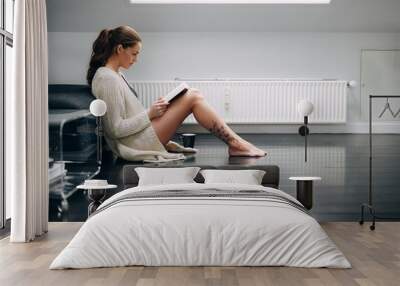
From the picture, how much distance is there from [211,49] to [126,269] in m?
3.72

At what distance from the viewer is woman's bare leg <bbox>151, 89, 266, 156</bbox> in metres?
7.33

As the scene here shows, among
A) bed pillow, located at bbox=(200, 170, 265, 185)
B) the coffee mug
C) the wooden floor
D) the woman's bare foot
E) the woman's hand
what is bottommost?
the wooden floor

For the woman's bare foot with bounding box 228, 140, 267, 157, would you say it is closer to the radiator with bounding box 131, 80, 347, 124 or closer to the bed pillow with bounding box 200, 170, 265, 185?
the radiator with bounding box 131, 80, 347, 124

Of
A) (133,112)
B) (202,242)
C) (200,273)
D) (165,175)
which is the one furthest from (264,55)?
(200,273)

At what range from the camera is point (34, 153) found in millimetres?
6062

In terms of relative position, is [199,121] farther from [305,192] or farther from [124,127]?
[305,192]

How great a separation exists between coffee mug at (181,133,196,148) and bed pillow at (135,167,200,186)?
483 millimetres

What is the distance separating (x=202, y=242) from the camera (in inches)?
187

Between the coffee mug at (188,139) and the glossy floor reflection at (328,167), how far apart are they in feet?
0.23

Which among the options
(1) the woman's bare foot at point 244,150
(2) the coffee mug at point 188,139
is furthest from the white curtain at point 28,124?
(1) the woman's bare foot at point 244,150

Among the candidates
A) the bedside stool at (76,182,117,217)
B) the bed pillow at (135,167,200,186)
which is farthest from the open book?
the bedside stool at (76,182,117,217)

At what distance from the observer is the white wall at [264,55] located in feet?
25.1

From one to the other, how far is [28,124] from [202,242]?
2.17 metres

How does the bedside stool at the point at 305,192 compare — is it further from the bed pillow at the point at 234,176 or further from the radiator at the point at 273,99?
the radiator at the point at 273,99
